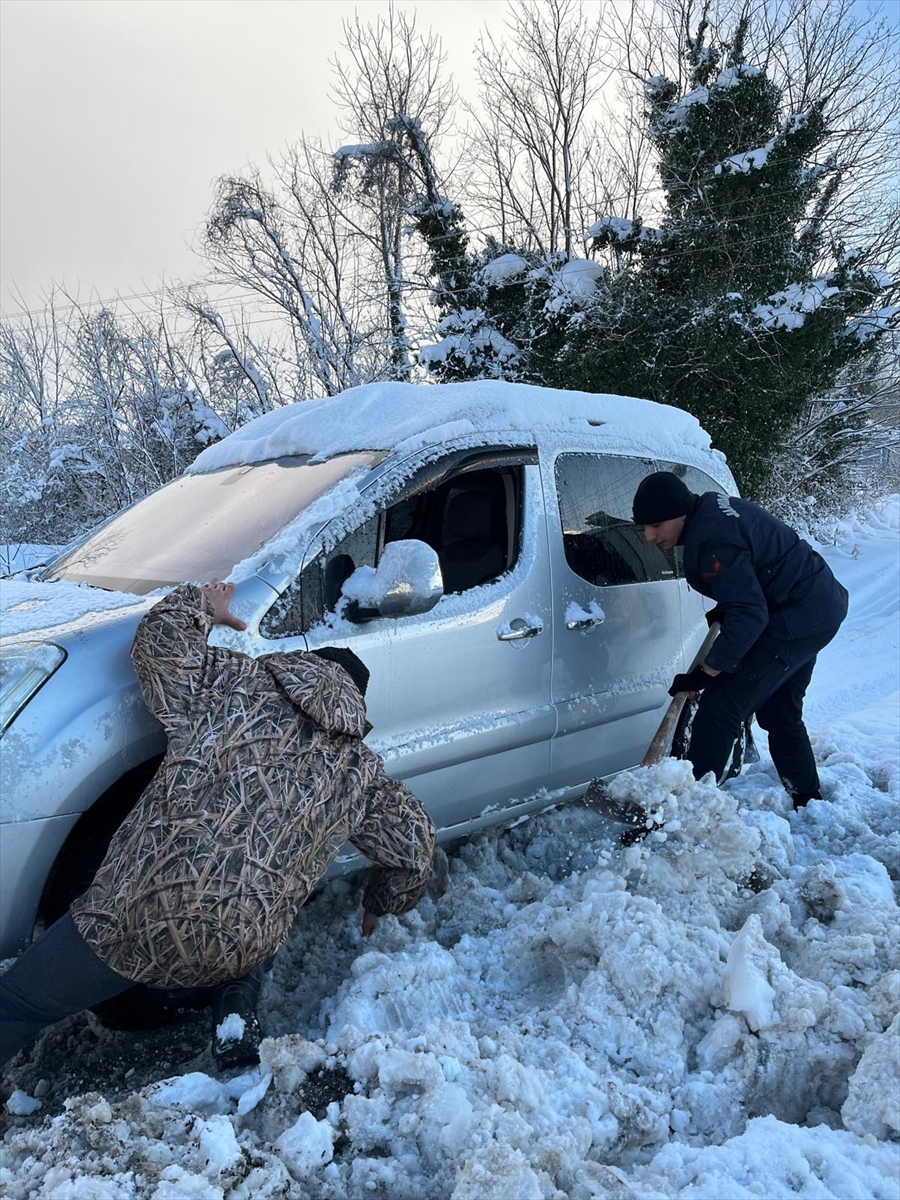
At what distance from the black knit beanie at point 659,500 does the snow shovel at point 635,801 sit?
0.69 metres

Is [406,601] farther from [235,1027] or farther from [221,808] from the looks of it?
[235,1027]

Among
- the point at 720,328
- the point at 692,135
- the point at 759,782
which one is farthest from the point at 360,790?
the point at 692,135

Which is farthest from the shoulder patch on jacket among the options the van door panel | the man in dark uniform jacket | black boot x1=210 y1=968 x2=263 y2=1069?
black boot x1=210 y1=968 x2=263 y2=1069

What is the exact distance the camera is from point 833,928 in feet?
9.36

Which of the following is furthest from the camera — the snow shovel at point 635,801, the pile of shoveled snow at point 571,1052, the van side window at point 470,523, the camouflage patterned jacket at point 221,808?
the snow shovel at point 635,801

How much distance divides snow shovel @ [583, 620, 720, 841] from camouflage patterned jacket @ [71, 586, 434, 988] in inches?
53.8

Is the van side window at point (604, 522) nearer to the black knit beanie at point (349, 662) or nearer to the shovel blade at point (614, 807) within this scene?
the shovel blade at point (614, 807)

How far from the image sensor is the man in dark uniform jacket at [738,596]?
3.72 metres

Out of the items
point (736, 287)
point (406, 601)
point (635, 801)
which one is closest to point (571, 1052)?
point (635, 801)

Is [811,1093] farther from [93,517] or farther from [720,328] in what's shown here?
[93,517]

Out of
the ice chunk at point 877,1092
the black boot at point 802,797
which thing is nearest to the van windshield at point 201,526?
the ice chunk at point 877,1092

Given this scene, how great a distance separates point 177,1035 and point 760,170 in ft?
50.3

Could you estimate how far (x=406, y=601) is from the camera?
271 cm

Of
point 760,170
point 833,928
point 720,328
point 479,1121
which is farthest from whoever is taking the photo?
point 760,170
